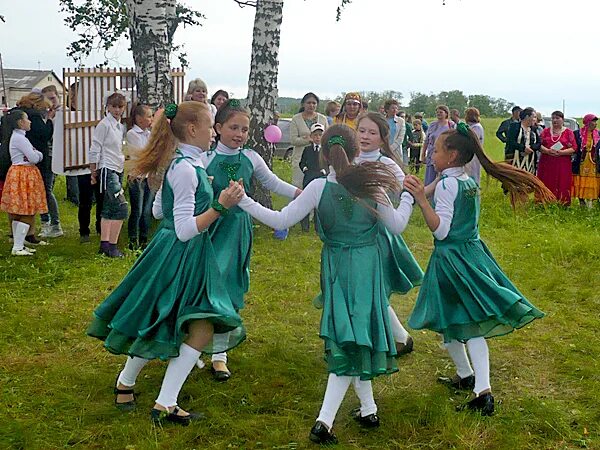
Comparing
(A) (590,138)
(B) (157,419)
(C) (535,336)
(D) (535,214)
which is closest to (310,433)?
(B) (157,419)

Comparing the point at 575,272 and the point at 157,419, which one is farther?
the point at 575,272

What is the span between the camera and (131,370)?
434 centimetres

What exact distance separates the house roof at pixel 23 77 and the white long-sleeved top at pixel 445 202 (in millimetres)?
49414

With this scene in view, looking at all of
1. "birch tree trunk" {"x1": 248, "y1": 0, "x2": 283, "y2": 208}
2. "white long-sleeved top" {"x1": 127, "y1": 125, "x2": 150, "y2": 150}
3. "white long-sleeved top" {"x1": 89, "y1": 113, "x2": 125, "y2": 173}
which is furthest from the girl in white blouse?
"birch tree trunk" {"x1": 248, "y1": 0, "x2": 283, "y2": 208}

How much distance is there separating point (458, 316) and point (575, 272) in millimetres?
3972

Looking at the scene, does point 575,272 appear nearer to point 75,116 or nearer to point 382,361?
point 382,361

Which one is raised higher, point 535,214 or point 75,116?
point 75,116

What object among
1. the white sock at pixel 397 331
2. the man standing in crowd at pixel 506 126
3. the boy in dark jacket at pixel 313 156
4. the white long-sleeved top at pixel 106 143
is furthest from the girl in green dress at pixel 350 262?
the man standing in crowd at pixel 506 126

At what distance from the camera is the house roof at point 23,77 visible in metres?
50.5

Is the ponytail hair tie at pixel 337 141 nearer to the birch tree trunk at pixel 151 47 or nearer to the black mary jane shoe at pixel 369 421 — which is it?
the black mary jane shoe at pixel 369 421

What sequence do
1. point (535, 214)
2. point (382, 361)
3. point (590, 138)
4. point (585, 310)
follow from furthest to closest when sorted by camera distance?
point (590, 138), point (535, 214), point (585, 310), point (382, 361)

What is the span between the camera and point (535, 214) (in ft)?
37.8

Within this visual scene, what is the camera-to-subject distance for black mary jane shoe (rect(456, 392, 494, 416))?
429cm

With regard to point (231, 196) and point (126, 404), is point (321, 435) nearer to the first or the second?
point (126, 404)
